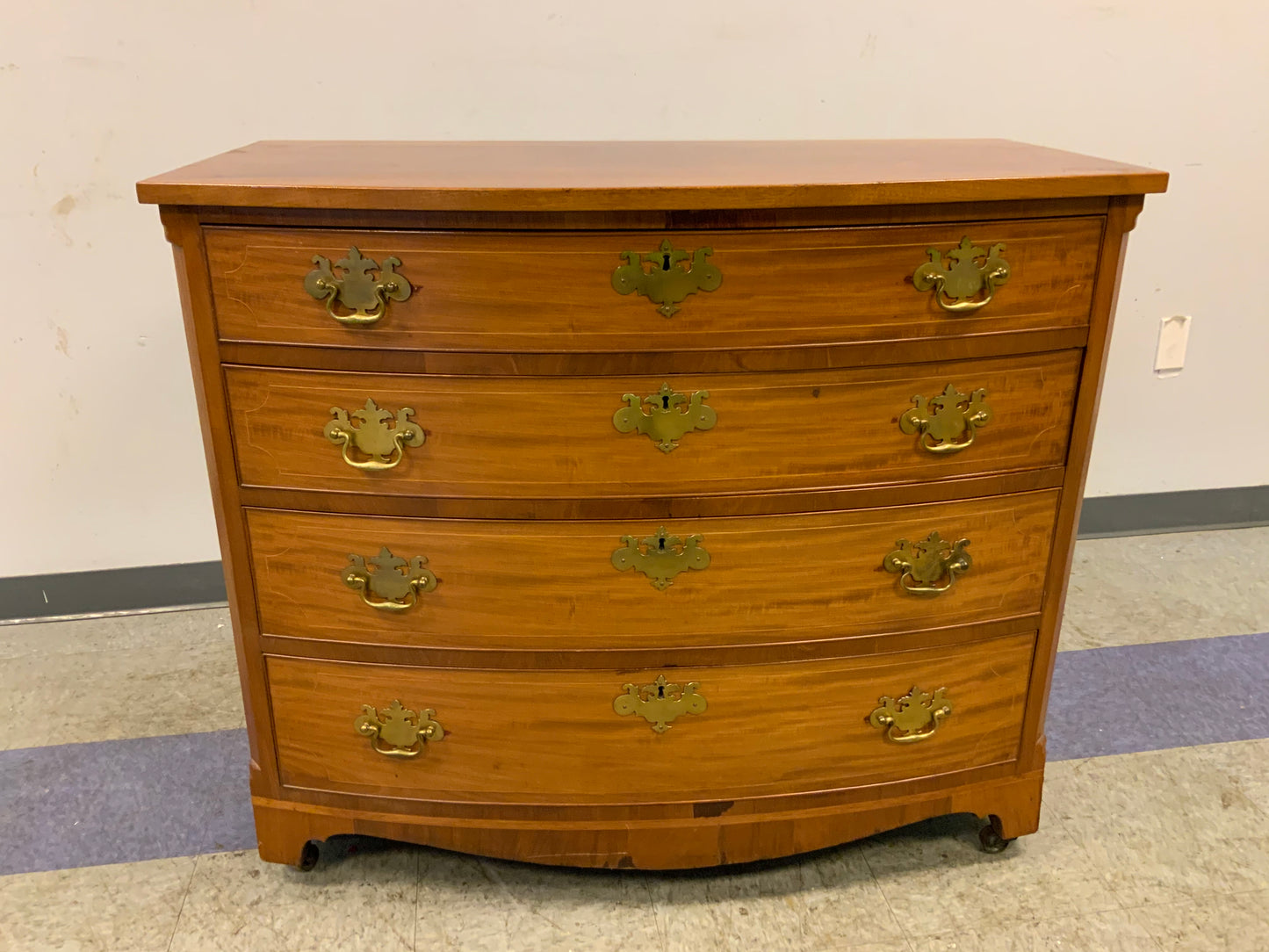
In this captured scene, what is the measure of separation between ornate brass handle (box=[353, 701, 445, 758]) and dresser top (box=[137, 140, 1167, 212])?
0.63 meters

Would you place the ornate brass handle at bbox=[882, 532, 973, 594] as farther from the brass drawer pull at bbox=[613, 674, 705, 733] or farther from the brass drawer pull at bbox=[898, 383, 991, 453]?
the brass drawer pull at bbox=[613, 674, 705, 733]

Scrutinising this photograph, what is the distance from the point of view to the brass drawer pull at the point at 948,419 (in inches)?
44.8

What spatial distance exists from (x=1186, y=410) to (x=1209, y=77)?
2.35 feet

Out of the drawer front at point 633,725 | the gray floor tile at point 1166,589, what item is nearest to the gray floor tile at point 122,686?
the drawer front at point 633,725

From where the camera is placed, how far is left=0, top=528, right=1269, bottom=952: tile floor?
1264 mm

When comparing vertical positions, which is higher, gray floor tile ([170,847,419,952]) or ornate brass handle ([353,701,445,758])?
ornate brass handle ([353,701,445,758])

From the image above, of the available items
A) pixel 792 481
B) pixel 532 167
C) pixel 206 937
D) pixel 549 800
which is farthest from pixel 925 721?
pixel 206 937

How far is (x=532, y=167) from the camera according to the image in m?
1.18

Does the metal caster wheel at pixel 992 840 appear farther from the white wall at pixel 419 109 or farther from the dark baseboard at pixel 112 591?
the dark baseboard at pixel 112 591

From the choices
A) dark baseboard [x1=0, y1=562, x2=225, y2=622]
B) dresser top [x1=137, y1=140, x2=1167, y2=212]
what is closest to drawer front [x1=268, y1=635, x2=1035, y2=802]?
dresser top [x1=137, y1=140, x2=1167, y2=212]

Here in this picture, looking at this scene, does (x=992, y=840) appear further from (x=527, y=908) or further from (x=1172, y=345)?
(x=1172, y=345)

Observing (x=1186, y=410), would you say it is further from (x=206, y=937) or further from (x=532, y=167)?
(x=206, y=937)

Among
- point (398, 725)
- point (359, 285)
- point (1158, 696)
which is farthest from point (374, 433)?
point (1158, 696)

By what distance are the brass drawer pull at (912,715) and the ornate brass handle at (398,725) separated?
583 mm
